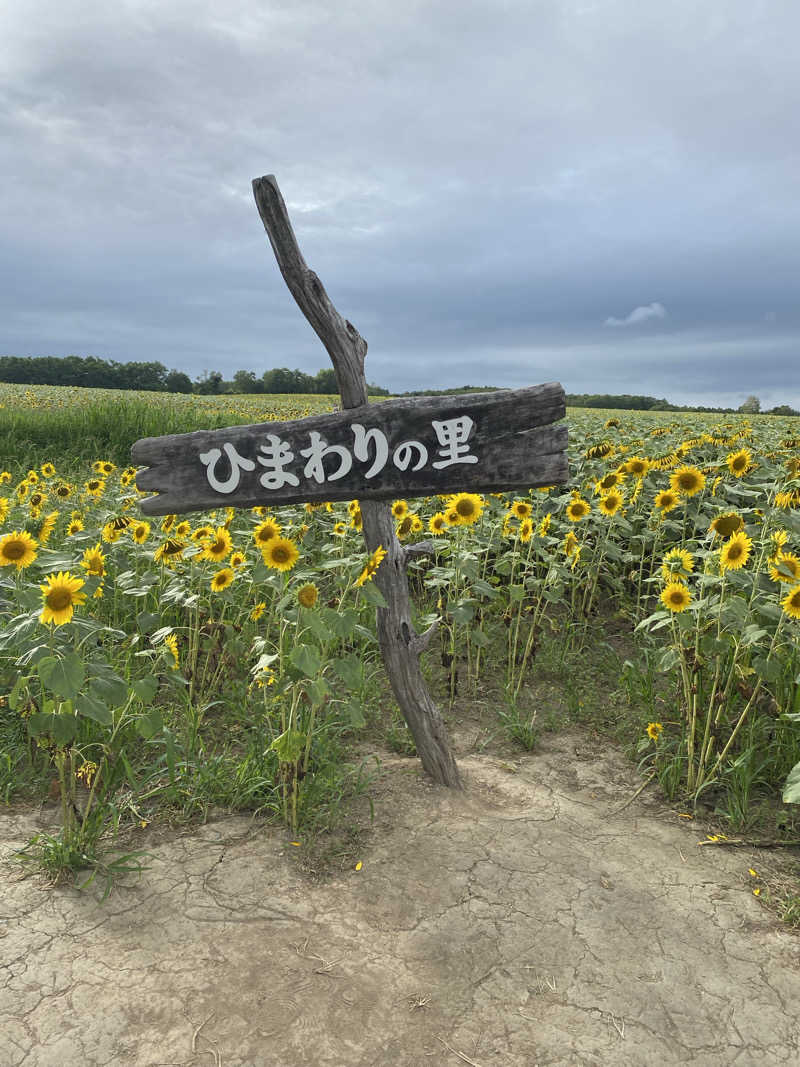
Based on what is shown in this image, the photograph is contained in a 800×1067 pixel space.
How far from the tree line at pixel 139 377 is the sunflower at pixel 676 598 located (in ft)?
138

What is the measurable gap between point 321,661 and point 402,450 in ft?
2.90

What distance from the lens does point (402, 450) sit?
2982mm

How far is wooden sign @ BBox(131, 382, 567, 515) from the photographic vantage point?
2977 millimetres

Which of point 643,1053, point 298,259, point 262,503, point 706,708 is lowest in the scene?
point 643,1053

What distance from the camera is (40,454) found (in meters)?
10.3

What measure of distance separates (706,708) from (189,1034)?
8.35ft

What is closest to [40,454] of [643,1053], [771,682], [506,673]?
[506,673]

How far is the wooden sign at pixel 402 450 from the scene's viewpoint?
9.77 ft

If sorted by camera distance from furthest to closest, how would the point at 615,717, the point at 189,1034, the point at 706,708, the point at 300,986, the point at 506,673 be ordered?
the point at 506,673, the point at 615,717, the point at 706,708, the point at 300,986, the point at 189,1034

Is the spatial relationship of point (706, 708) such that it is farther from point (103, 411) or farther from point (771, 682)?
point (103, 411)

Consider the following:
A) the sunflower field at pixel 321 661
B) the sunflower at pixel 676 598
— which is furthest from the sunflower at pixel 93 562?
the sunflower at pixel 676 598

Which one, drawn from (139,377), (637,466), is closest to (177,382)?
(139,377)

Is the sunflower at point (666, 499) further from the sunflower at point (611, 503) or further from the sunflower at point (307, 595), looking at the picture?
the sunflower at point (307, 595)

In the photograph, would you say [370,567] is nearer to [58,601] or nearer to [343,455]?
[343,455]
